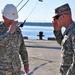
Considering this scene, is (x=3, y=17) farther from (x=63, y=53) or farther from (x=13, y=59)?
(x=63, y=53)

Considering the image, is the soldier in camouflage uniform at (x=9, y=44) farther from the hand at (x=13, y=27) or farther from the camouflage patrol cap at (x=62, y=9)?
the camouflage patrol cap at (x=62, y=9)

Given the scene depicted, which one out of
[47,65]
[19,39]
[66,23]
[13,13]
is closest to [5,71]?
[19,39]

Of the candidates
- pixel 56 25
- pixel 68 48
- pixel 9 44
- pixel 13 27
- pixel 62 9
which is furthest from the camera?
pixel 9 44

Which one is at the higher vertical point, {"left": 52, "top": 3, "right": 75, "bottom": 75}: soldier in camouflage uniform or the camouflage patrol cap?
the camouflage patrol cap

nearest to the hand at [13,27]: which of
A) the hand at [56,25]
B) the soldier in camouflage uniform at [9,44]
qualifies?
the soldier in camouflage uniform at [9,44]

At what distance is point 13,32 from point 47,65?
738 cm

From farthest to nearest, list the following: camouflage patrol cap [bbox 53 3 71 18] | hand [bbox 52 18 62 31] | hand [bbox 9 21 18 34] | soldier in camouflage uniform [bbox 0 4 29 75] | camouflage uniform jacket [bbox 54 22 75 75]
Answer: soldier in camouflage uniform [bbox 0 4 29 75]
hand [bbox 9 21 18 34]
hand [bbox 52 18 62 31]
camouflage patrol cap [bbox 53 3 71 18]
camouflage uniform jacket [bbox 54 22 75 75]

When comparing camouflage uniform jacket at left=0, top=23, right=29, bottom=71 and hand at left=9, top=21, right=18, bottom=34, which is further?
camouflage uniform jacket at left=0, top=23, right=29, bottom=71

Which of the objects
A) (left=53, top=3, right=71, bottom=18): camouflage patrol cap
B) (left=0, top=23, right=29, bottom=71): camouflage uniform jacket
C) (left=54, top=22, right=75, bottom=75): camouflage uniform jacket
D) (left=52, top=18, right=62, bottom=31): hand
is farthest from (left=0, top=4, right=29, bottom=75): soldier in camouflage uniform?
(left=54, top=22, right=75, bottom=75): camouflage uniform jacket

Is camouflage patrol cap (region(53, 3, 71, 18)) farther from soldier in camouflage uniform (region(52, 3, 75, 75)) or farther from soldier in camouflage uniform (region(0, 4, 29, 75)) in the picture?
soldier in camouflage uniform (region(0, 4, 29, 75))

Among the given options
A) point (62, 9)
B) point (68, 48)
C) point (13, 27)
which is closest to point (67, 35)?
point (68, 48)

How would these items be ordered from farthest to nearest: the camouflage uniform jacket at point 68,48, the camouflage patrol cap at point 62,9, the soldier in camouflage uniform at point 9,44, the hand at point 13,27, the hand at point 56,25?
1. the soldier in camouflage uniform at point 9,44
2. the hand at point 13,27
3. the hand at point 56,25
4. the camouflage patrol cap at point 62,9
5. the camouflage uniform jacket at point 68,48

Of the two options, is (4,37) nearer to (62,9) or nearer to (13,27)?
(13,27)

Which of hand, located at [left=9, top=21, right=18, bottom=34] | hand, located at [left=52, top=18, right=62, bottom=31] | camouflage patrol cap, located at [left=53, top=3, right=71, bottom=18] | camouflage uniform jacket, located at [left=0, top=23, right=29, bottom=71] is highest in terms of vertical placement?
camouflage patrol cap, located at [left=53, top=3, right=71, bottom=18]
